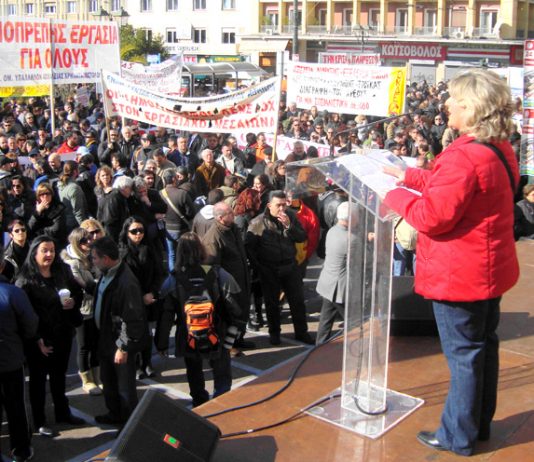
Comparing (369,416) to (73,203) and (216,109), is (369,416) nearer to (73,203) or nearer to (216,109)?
(73,203)

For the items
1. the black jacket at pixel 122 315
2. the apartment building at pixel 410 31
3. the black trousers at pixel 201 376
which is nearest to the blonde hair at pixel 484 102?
the black jacket at pixel 122 315

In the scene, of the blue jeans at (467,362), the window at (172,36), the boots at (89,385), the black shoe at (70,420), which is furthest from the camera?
the window at (172,36)

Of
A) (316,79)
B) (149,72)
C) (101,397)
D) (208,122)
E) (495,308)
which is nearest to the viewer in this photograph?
(495,308)

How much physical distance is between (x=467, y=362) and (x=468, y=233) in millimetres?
573

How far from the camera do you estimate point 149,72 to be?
54.1 ft

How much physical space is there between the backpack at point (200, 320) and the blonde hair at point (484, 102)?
113 inches

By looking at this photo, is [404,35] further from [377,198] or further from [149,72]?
[377,198]

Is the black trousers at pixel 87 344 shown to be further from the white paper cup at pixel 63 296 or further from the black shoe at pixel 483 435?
the black shoe at pixel 483 435

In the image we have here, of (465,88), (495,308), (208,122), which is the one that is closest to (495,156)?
(465,88)

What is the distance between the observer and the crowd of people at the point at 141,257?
5254 mm

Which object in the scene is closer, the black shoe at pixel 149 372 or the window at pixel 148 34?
the black shoe at pixel 149 372

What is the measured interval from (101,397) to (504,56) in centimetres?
5473

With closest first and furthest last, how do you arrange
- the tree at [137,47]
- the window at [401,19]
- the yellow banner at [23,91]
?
the yellow banner at [23,91] → the tree at [137,47] → the window at [401,19]

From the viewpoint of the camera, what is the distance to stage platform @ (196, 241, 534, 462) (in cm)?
340
